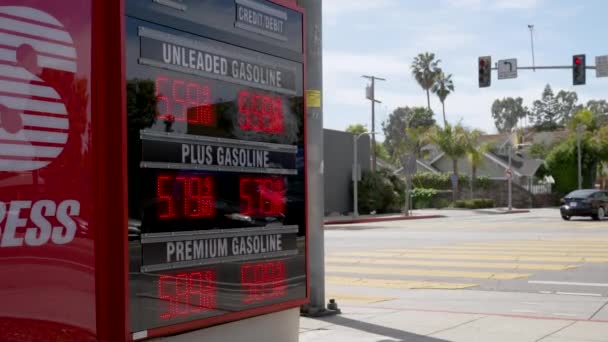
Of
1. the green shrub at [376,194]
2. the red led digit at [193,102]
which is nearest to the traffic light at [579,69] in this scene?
the green shrub at [376,194]

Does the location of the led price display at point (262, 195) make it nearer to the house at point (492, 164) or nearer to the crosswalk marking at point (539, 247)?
the crosswalk marking at point (539, 247)

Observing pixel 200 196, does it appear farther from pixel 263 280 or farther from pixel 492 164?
pixel 492 164

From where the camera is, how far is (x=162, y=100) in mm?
5656

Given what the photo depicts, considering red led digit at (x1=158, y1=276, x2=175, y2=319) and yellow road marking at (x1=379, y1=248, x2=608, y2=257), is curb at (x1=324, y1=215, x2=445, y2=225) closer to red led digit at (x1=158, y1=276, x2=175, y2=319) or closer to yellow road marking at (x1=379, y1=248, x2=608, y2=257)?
yellow road marking at (x1=379, y1=248, x2=608, y2=257)

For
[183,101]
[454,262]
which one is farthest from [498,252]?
[183,101]

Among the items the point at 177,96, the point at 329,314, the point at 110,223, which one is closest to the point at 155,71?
the point at 177,96

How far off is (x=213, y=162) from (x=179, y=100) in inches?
Result: 23.3

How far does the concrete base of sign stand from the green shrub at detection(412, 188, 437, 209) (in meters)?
55.8

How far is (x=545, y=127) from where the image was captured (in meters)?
146

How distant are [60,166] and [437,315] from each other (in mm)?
6110

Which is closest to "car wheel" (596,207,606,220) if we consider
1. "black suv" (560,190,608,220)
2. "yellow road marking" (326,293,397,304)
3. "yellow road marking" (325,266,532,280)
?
"black suv" (560,190,608,220)

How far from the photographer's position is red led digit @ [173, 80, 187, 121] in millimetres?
5793

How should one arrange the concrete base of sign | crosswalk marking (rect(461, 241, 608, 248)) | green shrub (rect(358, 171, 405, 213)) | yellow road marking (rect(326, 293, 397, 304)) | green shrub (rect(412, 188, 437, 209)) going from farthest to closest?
green shrub (rect(412, 188, 437, 209)) → green shrub (rect(358, 171, 405, 213)) → crosswalk marking (rect(461, 241, 608, 248)) → yellow road marking (rect(326, 293, 397, 304)) → the concrete base of sign

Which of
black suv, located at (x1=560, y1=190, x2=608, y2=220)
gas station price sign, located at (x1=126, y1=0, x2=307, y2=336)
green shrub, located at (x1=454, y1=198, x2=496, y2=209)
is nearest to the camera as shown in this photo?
gas station price sign, located at (x1=126, y1=0, x2=307, y2=336)
